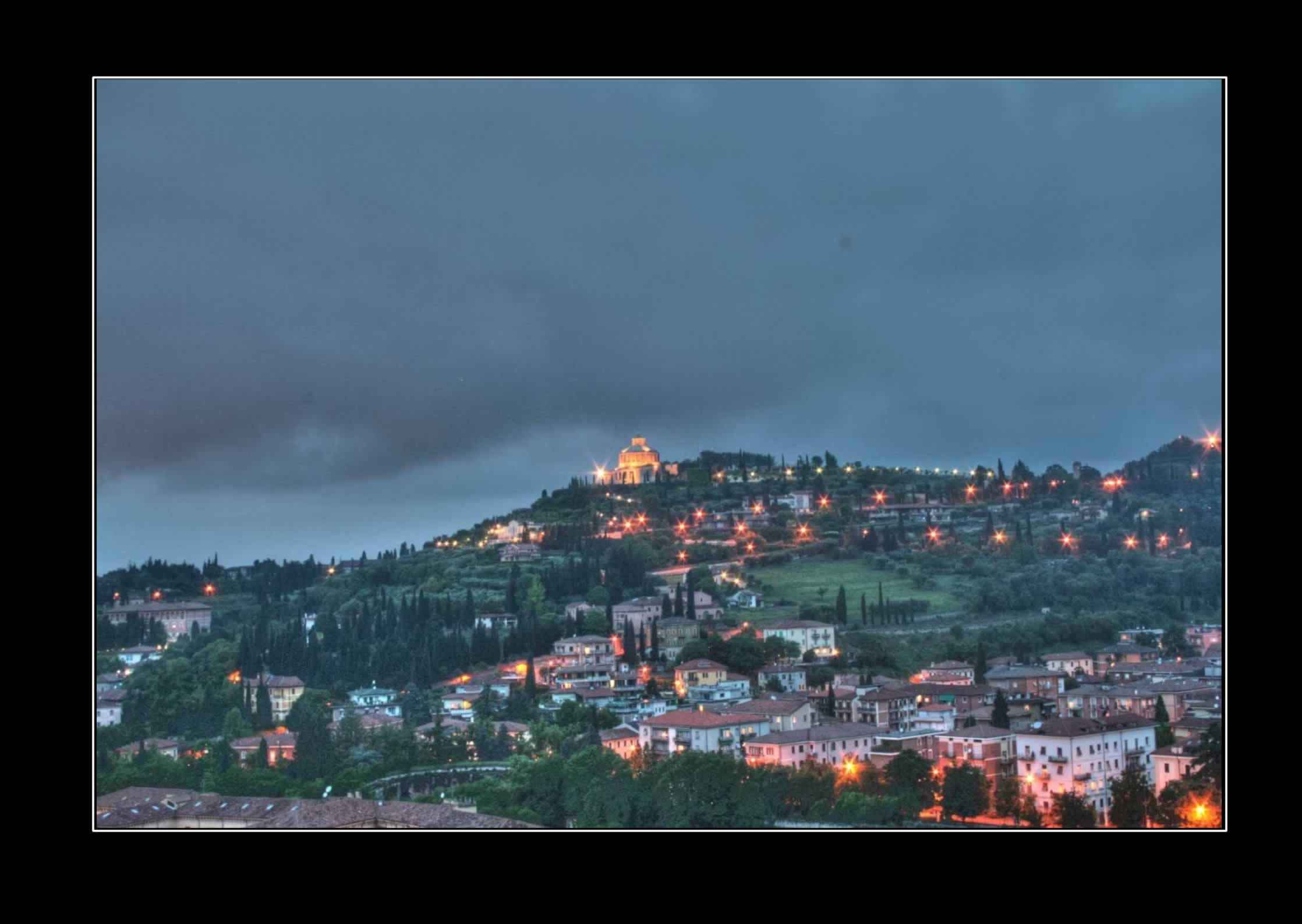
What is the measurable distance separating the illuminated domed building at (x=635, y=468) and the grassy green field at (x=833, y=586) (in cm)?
334

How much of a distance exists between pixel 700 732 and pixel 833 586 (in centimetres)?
739

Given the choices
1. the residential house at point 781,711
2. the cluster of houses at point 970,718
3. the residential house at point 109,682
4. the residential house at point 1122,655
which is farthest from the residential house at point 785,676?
the residential house at point 109,682

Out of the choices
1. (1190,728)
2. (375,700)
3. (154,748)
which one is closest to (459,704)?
(375,700)

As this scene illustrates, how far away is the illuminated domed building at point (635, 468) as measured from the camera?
22.7m

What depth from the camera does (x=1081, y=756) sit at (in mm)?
11656

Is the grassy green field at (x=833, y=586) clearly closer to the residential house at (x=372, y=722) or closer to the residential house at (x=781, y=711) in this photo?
the residential house at (x=781, y=711)

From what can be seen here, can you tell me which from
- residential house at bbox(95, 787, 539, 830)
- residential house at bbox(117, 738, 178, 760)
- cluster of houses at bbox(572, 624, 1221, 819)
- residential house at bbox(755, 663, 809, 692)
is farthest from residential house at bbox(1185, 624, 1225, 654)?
residential house at bbox(117, 738, 178, 760)

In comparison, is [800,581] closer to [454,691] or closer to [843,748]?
[454,691]

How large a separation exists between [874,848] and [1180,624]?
11878 millimetres

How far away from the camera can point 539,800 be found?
11484mm

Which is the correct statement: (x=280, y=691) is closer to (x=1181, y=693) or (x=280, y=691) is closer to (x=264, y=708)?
(x=264, y=708)

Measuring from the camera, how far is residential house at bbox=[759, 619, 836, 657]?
1667cm
